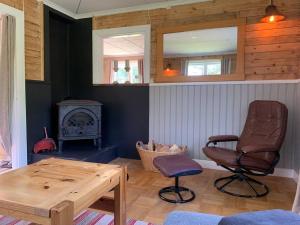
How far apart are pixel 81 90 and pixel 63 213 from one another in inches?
124

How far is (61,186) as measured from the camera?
1.43 m

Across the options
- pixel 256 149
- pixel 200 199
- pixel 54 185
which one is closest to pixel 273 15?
pixel 256 149

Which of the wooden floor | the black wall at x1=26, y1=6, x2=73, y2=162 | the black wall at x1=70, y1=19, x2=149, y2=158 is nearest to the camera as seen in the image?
the wooden floor

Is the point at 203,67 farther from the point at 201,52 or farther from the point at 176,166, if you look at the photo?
the point at 176,166

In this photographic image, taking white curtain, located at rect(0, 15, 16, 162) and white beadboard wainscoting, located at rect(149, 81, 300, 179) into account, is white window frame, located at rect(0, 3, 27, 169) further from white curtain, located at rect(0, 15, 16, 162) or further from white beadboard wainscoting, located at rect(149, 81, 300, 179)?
white beadboard wainscoting, located at rect(149, 81, 300, 179)

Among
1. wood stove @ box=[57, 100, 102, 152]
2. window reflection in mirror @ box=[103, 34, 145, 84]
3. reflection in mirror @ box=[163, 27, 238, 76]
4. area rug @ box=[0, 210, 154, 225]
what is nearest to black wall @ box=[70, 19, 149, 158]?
wood stove @ box=[57, 100, 102, 152]

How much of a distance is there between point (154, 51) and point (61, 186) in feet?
8.54

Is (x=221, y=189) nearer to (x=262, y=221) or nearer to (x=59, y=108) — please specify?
(x=262, y=221)

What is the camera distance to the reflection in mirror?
320cm

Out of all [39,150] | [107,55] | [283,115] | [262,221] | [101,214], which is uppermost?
[107,55]

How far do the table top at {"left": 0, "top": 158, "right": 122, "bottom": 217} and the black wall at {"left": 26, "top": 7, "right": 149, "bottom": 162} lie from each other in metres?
1.86

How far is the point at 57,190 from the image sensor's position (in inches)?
53.9

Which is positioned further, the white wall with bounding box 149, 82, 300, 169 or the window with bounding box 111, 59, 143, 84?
the window with bounding box 111, 59, 143, 84

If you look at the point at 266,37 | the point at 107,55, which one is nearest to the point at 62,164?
the point at 266,37
